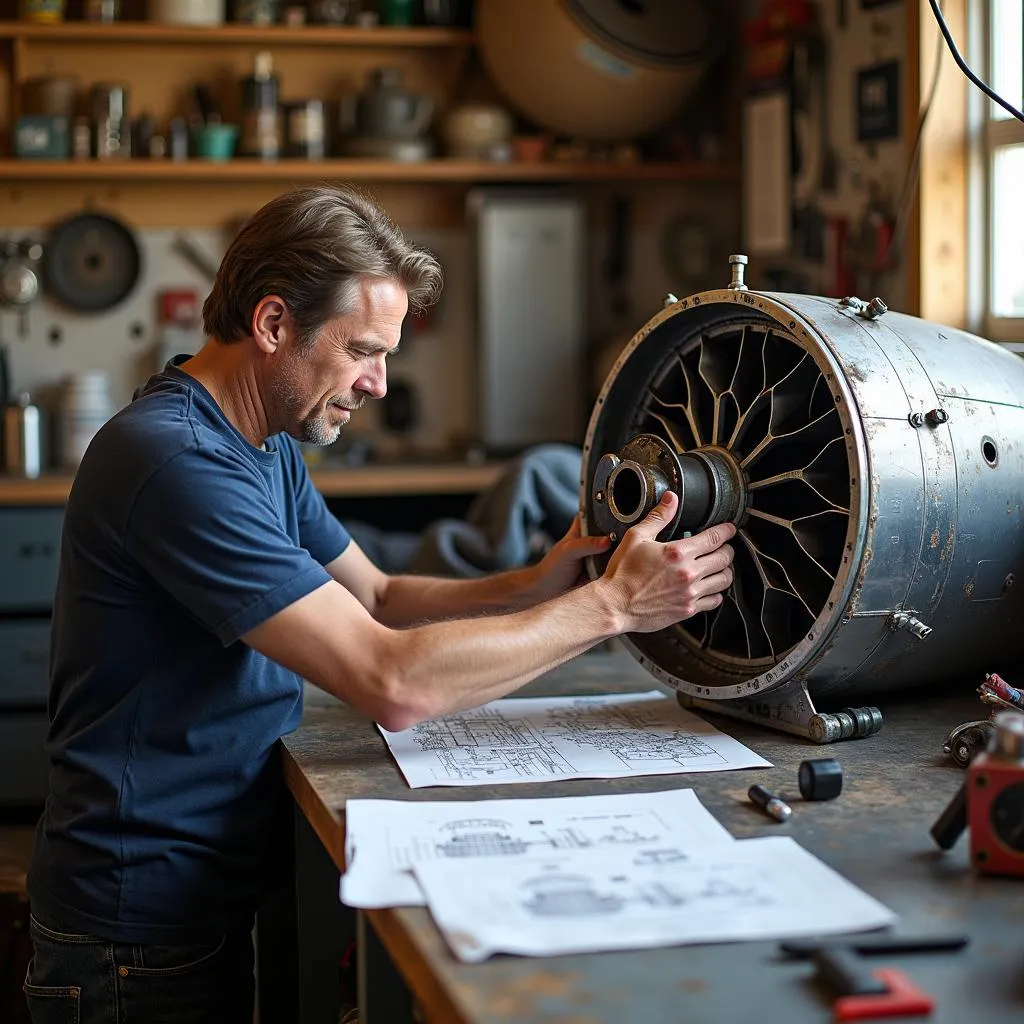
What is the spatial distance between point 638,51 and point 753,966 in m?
3.45

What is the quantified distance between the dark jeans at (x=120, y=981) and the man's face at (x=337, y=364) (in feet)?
2.13

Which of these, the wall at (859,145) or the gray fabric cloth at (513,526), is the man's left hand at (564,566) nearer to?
the gray fabric cloth at (513,526)

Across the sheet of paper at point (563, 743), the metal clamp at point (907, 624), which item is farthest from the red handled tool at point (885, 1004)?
the metal clamp at point (907, 624)

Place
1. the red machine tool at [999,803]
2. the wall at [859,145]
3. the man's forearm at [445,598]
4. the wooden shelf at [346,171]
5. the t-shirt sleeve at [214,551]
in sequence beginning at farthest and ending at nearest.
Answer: the wooden shelf at [346,171], the wall at [859,145], the man's forearm at [445,598], the t-shirt sleeve at [214,551], the red machine tool at [999,803]

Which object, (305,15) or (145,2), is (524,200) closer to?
(305,15)

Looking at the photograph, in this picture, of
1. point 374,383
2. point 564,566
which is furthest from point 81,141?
point 564,566

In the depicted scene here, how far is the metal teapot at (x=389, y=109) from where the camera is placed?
419cm

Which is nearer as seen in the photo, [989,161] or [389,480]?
[989,161]

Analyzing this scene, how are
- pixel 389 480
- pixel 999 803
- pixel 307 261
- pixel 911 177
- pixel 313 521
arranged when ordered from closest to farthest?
pixel 999 803 → pixel 307 261 → pixel 313 521 → pixel 911 177 → pixel 389 480

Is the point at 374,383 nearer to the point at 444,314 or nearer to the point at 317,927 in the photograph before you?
the point at 317,927

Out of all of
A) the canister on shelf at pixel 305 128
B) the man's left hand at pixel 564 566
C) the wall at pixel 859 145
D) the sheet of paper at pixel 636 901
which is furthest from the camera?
the canister on shelf at pixel 305 128

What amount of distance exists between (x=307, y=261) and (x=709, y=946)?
1.01 m

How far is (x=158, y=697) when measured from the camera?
1.59m

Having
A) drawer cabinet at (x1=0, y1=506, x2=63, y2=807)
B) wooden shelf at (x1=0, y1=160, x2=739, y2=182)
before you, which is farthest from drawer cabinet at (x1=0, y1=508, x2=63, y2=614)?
wooden shelf at (x1=0, y1=160, x2=739, y2=182)
